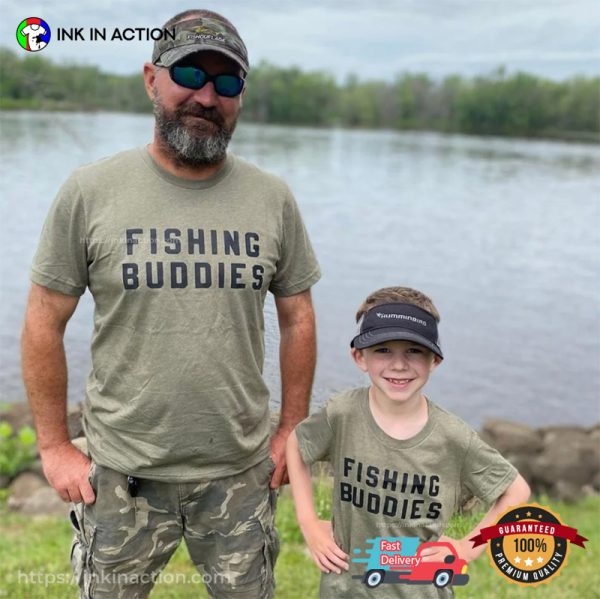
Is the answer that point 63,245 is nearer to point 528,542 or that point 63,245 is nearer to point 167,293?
point 167,293

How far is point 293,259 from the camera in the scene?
2.66 metres

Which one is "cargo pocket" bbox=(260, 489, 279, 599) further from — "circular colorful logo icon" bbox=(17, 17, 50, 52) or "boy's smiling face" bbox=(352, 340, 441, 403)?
"circular colorful logo icon" bbox=(17, 17, 50, 52)

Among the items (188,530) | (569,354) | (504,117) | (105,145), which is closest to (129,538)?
(188,530)

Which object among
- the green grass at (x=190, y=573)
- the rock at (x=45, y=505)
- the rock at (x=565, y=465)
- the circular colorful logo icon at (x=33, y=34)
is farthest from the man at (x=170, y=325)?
the rock at (x=565, y=465)

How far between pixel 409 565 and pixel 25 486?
513 centimetres

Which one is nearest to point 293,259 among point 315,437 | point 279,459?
point 315,437

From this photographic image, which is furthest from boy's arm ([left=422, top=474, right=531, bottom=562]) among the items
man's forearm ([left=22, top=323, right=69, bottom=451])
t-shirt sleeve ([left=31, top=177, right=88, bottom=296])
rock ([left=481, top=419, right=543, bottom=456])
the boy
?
rock ([left=481, top=419, right=543, bottom=456])

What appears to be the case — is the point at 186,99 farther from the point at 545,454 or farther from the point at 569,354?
the point at 569,354

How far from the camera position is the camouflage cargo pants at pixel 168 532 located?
2.54 metres

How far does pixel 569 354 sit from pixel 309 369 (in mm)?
10742

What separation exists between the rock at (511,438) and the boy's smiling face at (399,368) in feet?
21.0

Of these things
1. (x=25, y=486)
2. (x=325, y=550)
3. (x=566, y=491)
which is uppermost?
(x=325, y=550)

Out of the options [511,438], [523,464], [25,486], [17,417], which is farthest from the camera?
[511,438]

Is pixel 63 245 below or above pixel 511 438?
above
